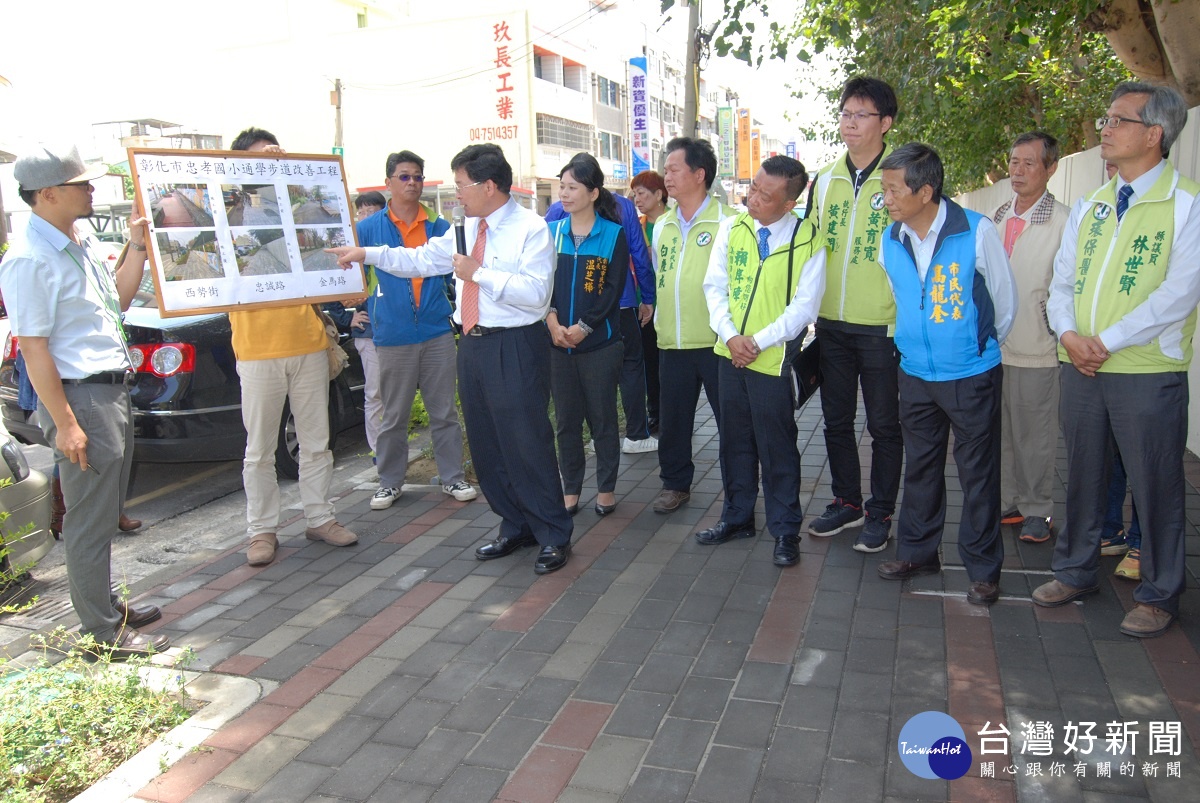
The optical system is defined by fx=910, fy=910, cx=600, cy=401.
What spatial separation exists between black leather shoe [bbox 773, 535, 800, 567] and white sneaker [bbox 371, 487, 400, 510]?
2394 millimetres

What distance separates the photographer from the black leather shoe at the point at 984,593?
3.80m

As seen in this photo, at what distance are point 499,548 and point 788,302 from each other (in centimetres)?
187

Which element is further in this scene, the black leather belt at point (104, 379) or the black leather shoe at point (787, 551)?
the black leather shoe at point (787, 551)

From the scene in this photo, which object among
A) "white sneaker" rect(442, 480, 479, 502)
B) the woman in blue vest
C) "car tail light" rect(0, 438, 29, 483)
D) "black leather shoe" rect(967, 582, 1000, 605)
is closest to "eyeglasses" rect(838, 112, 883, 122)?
the woman in blue vest

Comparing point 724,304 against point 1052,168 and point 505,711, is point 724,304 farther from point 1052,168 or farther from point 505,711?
point 505,711

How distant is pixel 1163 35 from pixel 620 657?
5207mm

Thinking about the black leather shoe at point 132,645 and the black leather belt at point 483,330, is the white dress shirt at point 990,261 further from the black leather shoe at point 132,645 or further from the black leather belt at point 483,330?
the black leather shoe at point 132,645

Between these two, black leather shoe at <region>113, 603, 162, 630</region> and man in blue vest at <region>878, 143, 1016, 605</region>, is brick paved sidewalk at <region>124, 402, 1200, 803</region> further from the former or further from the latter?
man in blue vest at <region>878, 143, 1016, 605</region>

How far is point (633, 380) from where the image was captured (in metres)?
6.52

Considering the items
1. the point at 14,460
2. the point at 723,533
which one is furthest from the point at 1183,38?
the point at 14,460

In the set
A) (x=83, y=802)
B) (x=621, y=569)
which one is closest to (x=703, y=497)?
(x=621, y=569)

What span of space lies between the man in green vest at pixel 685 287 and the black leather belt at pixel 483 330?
109cm

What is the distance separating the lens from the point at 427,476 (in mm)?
6125

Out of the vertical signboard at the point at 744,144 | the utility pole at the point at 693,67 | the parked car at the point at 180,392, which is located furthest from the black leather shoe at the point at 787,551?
the vertical signboard at the point at 744,144
